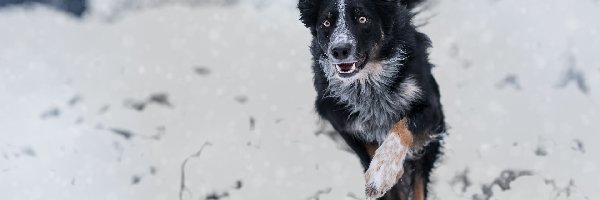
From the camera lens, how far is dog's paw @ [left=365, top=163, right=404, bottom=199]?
4082 millimetres

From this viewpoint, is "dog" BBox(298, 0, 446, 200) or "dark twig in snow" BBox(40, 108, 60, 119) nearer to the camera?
"dog" BBox(298, 0, 446, 200)

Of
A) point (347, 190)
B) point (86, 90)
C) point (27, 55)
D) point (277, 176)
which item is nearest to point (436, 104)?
point (347, 190)

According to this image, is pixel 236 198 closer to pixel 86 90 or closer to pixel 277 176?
pixel 277 176

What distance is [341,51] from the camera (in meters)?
4.00

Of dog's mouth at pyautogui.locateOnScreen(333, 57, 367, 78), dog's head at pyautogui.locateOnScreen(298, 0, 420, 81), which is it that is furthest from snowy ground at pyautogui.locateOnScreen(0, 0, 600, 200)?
dog's mouth at pyautogui.locateOnScreen(333, 57, 367, 78)

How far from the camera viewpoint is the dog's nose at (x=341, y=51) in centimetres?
399

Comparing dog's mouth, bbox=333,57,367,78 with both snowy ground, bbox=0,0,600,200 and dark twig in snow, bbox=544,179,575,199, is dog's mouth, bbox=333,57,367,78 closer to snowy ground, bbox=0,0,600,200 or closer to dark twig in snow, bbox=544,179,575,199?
snowy ground, bbox=0,0,600,200

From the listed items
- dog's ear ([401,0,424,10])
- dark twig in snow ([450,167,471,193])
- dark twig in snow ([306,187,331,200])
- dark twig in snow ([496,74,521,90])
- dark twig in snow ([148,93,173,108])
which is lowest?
dark twig in snow ([450,167,471,193])

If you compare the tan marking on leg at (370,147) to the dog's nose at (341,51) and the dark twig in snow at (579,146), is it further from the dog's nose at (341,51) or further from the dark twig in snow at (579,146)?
the dark twig in snow at (579,146)

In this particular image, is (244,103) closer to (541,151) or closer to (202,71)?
(202,71)

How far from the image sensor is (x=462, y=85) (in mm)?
5695

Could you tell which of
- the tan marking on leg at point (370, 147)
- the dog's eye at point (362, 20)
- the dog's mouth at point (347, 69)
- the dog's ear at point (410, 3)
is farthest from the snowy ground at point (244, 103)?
the dog's eye at point (362, 20)

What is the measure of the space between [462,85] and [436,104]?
3.83 feet

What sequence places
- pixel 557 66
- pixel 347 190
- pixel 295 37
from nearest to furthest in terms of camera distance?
pixel 347 190 → pixel 557 66 → pixel 295 37
